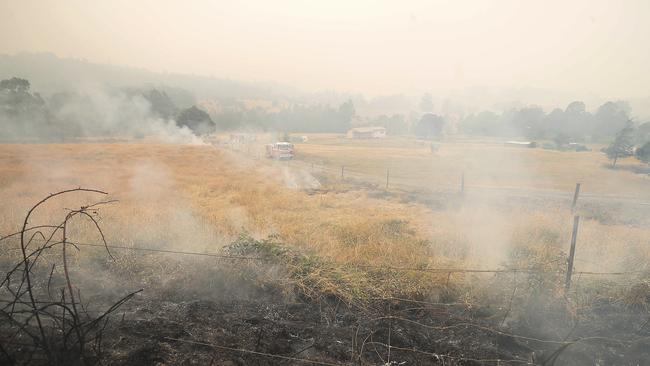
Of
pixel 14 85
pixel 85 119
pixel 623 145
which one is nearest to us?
pixel 623 145

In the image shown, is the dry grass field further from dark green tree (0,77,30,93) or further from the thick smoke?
dark green tree (0,77,30,93)

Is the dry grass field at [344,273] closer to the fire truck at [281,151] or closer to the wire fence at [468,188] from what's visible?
the wire fence at [468,188]

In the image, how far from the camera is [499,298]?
6586 mm

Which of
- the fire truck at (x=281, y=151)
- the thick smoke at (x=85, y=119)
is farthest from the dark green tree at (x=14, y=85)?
the fire truck at (x=281, y=151)

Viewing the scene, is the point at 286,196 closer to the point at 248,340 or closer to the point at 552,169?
the point at 248,340

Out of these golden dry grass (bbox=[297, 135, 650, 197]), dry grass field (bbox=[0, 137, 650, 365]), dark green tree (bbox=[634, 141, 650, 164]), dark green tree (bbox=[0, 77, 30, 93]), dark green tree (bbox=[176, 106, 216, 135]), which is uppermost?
dark green tree (bbox=[0, 77, 30, 93])

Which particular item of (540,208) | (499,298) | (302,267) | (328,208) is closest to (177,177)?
(328,208)

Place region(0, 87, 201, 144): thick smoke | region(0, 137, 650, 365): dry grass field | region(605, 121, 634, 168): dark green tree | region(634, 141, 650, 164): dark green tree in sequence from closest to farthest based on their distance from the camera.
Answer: region(0, 137, 650, 365): dry grass field, region(634, 141, 650, 164): dark green tree, region(605, 121, 634, 168): dark green tree, region(0, 87, 201, 144): thick smoke

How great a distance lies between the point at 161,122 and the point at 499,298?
158ft

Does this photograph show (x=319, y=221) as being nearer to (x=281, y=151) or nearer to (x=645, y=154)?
(x=281, y=151)

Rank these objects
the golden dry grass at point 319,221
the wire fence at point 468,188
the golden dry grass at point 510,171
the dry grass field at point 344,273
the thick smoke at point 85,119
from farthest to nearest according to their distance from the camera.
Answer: the thick smoke at point 85,119, the golden dry grass at point 510,171, the wire fence at point 468,188, the golden dry grass at point 319,221, the dry grass field at point 344,273

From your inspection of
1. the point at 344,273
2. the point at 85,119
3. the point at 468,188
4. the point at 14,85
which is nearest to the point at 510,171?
the point at 468,188

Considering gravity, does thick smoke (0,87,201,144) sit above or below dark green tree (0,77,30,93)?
below

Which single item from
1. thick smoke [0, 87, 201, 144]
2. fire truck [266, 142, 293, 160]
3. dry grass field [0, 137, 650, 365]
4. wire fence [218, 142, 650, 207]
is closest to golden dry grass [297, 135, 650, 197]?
wire fence [218, 142, 650, 207]
